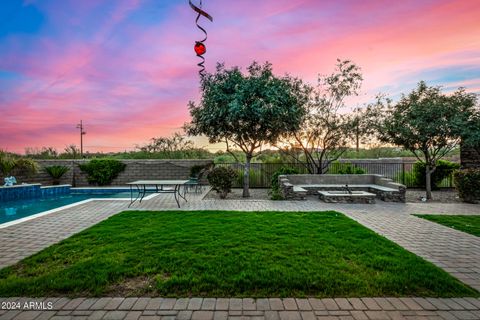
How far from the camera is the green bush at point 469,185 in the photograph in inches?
315

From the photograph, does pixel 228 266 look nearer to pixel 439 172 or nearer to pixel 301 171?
pixel 301 171

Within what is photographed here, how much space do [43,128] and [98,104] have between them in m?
3.76

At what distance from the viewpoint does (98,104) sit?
38.9 ft

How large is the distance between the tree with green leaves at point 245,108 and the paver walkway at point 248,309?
6320 millimetres

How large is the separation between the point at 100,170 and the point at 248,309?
43.3 feet

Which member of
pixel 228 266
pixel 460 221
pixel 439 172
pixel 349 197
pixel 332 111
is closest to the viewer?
pixel 228 266

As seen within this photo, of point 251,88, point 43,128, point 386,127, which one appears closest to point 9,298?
point 251,88

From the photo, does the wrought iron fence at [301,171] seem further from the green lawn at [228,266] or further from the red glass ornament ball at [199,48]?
the red glass ornament ball at [199,48]

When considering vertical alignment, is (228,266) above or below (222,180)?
below

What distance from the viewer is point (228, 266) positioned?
2.99 meters

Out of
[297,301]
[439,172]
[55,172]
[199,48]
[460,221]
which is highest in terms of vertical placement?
[199,48]

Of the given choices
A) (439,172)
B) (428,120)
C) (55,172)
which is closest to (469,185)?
(428,120)

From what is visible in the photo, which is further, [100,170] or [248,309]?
[100,170]

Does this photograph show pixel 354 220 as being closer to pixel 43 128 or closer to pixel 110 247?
pixel 110 247
